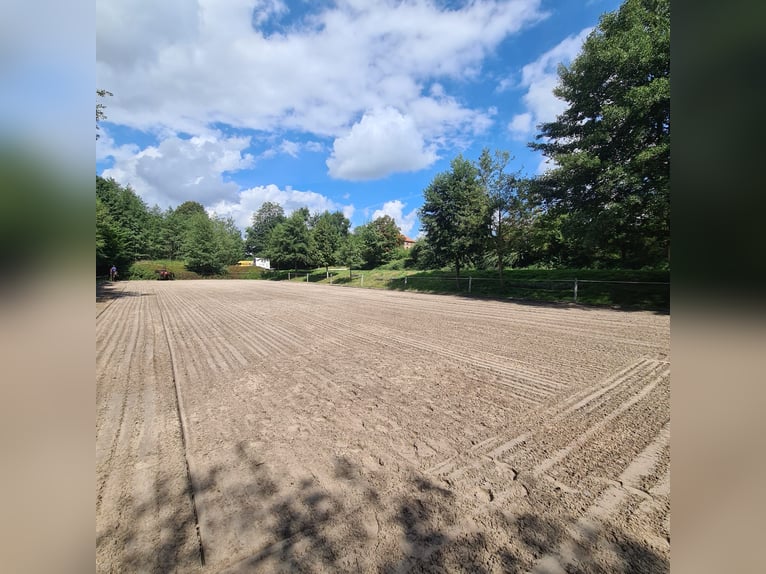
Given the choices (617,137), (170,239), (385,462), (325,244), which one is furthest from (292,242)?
(385,462)

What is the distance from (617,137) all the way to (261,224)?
78622 millimetres

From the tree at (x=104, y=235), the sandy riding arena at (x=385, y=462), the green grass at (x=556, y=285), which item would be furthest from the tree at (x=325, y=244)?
the sandy riding arena at (x=385, y=462)

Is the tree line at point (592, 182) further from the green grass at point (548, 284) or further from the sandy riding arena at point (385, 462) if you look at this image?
the sandy riding arena at point (385, 462)

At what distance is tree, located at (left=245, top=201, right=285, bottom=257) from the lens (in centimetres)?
7794

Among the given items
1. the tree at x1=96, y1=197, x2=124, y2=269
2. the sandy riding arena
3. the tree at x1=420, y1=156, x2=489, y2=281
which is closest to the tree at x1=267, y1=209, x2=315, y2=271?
the tree at x1=96, y1=197, x2=124, y2=269

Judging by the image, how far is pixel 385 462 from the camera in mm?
2977

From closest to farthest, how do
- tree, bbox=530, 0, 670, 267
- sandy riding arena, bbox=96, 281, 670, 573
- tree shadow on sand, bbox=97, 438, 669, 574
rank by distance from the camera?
tree shadow on sand, bbox=97, 438, 669, 574 < sandy riding arena, bbox=96, 281, 670, 573 < tree, bbox=530, 0, 670, 267

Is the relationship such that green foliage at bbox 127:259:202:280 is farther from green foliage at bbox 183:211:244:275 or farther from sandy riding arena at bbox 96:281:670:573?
sandy riding arena at bbox 96:281:670:573

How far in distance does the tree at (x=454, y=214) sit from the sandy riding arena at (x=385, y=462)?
12.5m

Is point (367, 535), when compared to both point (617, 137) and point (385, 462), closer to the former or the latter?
point (385, 462)

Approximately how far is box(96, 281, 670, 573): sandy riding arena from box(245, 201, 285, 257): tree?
251 feet
